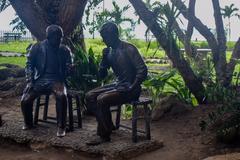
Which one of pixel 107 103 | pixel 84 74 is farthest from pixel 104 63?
pixel 84 74

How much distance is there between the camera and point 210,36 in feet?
25.0

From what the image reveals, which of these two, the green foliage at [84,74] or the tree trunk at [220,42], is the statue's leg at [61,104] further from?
the tree trunk at [220,42]

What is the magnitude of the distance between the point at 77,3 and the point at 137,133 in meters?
2.92

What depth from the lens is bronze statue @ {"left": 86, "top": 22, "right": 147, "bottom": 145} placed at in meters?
5.33

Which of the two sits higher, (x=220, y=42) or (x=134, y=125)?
(x=220, y=42)

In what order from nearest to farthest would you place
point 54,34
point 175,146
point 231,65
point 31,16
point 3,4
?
point 175,146 → point 54,34 → point 231,65 → point 31,16 → point 3,4

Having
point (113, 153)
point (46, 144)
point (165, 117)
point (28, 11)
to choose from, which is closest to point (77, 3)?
point (28, 11)

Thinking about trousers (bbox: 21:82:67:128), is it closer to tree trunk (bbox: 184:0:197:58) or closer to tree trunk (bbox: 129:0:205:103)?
tree trunk (bbox: 129:0:205:103)

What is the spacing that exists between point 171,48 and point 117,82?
1.80 meters

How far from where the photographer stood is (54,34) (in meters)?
5.78

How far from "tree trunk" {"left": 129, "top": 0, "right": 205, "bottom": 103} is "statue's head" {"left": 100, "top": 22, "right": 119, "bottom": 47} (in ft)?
5.46

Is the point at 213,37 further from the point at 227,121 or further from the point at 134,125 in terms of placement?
the point at 134,125

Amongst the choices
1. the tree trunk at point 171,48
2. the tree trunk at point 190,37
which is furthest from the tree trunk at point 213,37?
the tree trunk at point 171,48

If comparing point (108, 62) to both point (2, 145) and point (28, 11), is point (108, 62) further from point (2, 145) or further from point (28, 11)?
point (28, 11)
